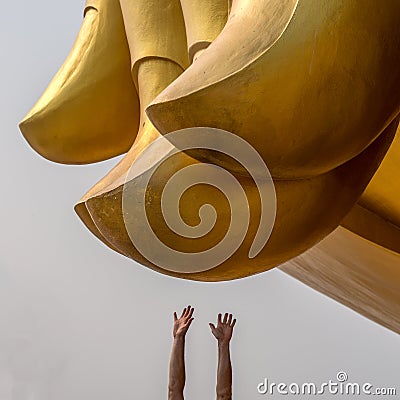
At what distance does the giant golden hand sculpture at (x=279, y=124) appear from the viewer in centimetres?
50

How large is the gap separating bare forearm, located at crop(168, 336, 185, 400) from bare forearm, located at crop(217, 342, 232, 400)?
0.07m

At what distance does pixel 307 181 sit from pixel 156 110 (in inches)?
5.2

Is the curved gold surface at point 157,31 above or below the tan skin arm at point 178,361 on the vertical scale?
below

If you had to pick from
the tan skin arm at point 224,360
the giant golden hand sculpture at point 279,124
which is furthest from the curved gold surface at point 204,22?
the tan skin arm at point 224,360

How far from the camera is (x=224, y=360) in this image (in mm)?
1598

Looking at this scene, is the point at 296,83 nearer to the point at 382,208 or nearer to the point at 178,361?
the point at 382,208

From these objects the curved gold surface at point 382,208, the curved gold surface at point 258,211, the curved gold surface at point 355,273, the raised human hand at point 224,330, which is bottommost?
the curved gold surface at point 258,211

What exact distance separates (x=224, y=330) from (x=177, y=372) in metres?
0.12

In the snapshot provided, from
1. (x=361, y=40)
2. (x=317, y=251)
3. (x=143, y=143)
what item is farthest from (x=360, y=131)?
(x=317, y=251)

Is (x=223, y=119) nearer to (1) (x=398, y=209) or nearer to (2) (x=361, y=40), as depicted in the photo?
(2) (x=361, y=40)

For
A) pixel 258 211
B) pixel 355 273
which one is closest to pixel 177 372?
pixel 355 273

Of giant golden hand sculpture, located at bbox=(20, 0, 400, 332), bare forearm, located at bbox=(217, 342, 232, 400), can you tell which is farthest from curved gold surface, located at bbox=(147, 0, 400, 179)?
bare forearm, located at bbox=(217, 342, 232, 400)

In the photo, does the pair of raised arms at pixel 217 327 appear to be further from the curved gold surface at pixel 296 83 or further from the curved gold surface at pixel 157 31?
the curved gold surface at pixel 296 83

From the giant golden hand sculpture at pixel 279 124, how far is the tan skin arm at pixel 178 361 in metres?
0.85
